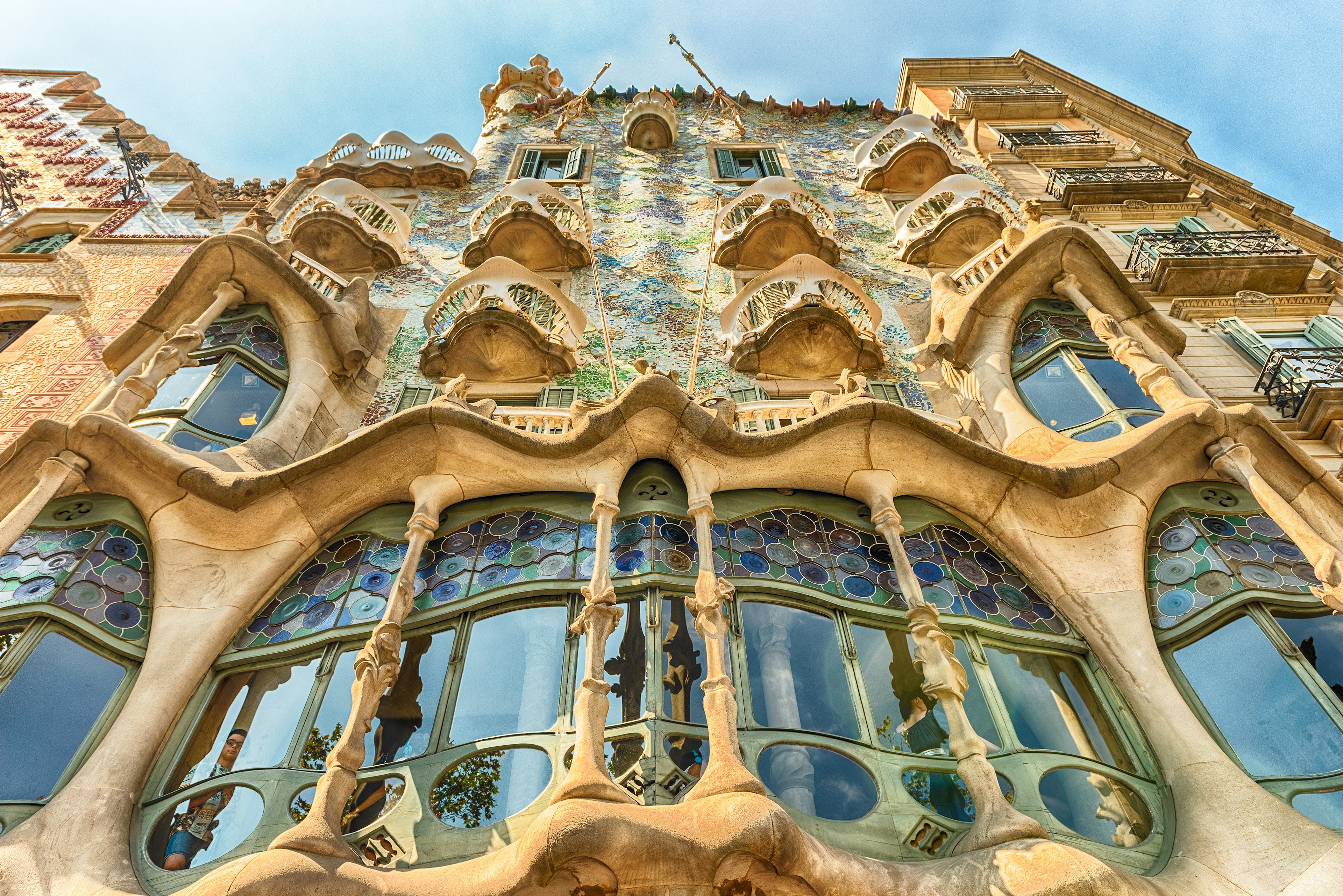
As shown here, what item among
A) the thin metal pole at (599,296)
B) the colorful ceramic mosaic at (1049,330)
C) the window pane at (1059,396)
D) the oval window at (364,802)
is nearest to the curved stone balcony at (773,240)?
the thin metal pole at (599,296)

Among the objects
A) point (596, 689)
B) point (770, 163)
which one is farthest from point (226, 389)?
point (770, 163)

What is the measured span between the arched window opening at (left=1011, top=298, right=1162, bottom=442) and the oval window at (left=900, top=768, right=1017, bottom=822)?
458 cm

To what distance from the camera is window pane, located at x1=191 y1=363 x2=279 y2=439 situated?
991 centimetres

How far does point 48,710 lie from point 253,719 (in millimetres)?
1356

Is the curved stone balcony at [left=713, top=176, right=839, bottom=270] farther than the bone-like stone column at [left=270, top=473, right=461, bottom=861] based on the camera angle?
Yes

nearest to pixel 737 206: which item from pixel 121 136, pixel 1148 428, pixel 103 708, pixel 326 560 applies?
pixel 1148 428

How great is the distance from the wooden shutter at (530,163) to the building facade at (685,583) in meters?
5.61

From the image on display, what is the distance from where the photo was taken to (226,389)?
408 inches

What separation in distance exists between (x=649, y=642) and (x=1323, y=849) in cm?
423

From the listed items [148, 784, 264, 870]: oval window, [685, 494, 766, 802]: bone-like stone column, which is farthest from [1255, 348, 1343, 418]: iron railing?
[148, 784, 264, 870]: oval window

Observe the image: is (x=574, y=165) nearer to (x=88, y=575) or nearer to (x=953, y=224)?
(x=953, y=224)

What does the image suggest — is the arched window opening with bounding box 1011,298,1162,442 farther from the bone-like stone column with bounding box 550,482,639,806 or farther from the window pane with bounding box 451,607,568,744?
the window pane with bounding box 451,607,568,744

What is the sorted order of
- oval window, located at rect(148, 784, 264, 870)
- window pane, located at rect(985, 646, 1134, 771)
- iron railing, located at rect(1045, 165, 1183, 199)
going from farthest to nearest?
iron railing, located at rect(1045, 165, 1183, 199) → window pane, located at rect(985, 646, 1134, 771) → oval window, located at rect(148, 784, 264, 870)

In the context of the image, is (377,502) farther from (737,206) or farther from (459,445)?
(737,206)
